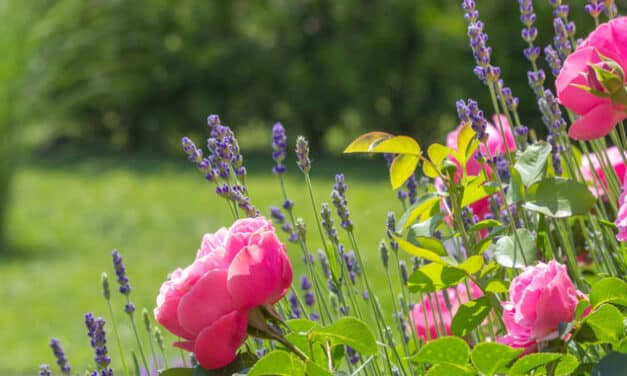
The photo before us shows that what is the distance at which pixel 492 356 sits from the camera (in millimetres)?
835

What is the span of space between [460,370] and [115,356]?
4.88m

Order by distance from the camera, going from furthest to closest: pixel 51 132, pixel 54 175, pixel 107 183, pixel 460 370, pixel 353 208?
pixel 51 132 < pixel 54 175 < pixel 107 183 < pixel 353 208 < pixel 460 370

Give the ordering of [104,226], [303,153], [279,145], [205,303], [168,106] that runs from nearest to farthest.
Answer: [205,303] → [303,153] → [279,145] → [104,226] → [168,106]

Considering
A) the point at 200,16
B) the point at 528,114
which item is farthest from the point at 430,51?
the point at 200,16

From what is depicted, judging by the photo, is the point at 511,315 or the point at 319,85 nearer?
the point at 511,315

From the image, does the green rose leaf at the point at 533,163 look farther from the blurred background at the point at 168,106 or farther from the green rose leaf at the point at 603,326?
the blurred background at the point at 168,106

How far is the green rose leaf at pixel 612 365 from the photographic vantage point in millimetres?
811

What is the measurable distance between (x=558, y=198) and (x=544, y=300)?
14cm

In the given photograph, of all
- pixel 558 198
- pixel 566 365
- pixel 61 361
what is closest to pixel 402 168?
pixel 558 198

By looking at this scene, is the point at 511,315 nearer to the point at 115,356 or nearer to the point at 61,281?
the point at 115,356

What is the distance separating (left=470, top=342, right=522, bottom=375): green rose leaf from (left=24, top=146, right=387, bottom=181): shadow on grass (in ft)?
29.0

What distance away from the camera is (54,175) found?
37.2ft

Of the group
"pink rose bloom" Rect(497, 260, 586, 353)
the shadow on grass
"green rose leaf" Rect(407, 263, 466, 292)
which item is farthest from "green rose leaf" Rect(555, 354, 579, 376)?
the shadow on grass

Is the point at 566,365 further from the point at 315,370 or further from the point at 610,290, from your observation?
the point at 315,370
